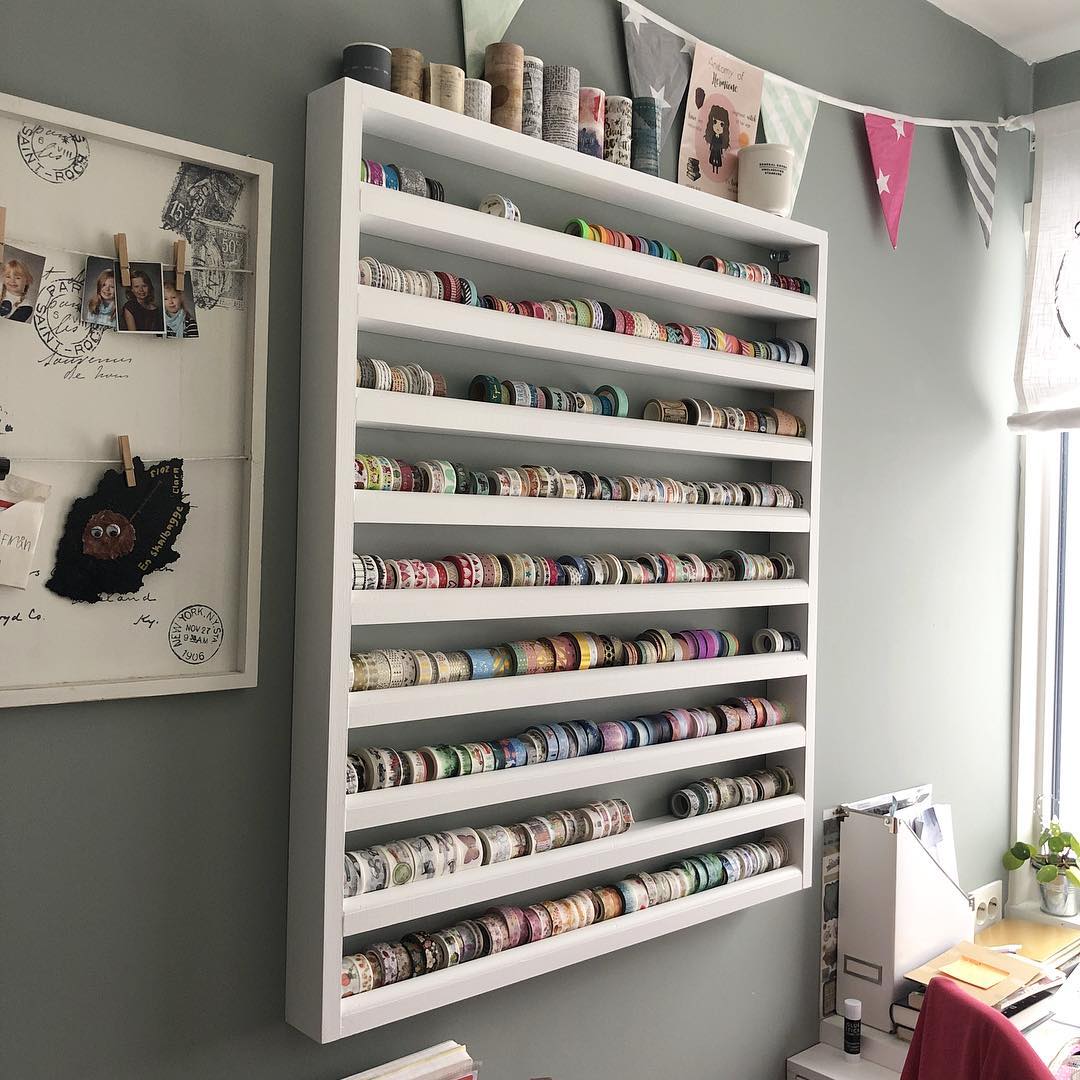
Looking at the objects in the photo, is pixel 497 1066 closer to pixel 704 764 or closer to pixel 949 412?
pixel 704 764

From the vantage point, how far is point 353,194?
1252 mm

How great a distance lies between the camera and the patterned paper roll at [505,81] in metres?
1.45

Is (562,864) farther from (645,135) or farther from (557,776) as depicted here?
(645,135)

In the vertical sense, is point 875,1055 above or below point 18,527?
below

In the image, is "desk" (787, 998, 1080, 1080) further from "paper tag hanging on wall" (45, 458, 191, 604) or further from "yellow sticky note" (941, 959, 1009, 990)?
"paper tag hanging on wall" (45, 458, 191, 604)

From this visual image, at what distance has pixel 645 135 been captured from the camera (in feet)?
5.44

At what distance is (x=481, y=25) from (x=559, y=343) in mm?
457

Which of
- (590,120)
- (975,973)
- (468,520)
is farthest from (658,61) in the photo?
(975,973)

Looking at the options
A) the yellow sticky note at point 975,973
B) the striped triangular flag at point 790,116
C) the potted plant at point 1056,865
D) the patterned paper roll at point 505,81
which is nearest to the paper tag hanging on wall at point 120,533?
the patterned paper roll at point 505,81

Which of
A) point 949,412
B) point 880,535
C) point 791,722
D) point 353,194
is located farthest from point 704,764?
point 949,412

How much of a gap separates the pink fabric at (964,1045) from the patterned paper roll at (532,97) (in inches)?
55.1

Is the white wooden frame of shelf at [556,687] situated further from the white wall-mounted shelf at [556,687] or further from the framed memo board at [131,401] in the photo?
the framed memo board at [131,401]

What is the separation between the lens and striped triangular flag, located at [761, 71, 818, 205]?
1911 mm

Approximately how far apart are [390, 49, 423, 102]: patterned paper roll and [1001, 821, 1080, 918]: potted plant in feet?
7.33
